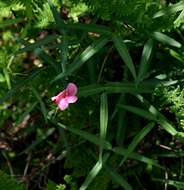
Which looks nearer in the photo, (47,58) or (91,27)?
(91,27)

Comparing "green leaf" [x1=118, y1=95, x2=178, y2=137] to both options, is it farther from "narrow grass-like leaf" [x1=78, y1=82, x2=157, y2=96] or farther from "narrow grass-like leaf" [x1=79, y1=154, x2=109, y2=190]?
"narrow grass-like leaf" [x1=79, y1=154, x2=109, y2=190]

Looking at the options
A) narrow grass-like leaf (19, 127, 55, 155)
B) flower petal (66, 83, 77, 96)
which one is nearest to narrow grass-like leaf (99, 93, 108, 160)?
flower petal (66, 83, 77, 96)

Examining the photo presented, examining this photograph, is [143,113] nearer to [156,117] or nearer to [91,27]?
[156,117]

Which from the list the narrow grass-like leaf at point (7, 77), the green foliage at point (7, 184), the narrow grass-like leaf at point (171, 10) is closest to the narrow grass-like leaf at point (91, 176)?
the green foliage at point (7, 184)

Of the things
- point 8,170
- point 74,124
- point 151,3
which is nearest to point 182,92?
point 151,3

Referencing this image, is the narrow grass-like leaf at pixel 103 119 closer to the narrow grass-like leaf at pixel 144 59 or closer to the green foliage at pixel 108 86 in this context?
the green foliage at pixel 108 86

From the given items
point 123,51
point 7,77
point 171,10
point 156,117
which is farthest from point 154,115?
point 7,77

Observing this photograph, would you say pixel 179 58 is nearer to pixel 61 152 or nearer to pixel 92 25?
pixel 92 25

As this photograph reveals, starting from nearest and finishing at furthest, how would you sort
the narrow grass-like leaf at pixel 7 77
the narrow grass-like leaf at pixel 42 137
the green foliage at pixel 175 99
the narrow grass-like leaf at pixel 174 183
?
the green foliage at pixel 175 99, the narrow grass-like leaf at pixel 174 183, the narrow grass-like leaf at pixel 7 77, the narrow grass-like leaf at pixel 42 137
